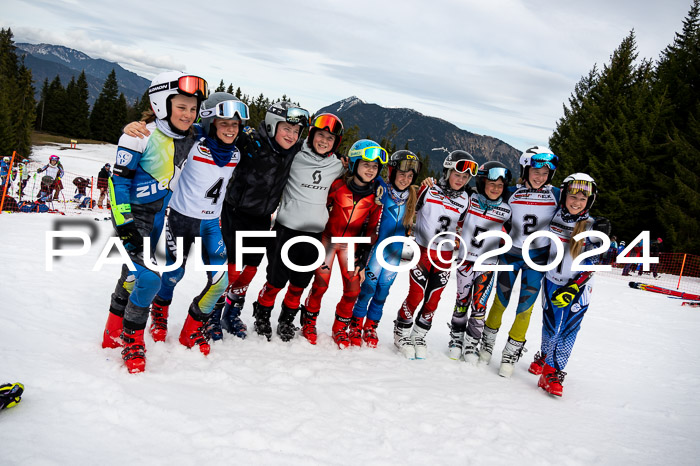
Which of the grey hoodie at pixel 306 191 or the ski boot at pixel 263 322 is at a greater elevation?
the grey hoodie at pixel 306 191

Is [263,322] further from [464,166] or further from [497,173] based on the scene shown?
[497,173]

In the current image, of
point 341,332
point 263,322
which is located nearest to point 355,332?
point 341,332

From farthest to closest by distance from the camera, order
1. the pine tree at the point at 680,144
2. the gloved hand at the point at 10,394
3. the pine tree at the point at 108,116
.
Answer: the pine tree at the point at 108,116 → the pine tree at the point at 680,144 → the gloved hand at the point at 10,394

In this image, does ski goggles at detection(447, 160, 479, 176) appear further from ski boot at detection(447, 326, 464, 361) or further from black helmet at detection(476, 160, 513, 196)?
ski boot at detection(447, 326, 464, 361)

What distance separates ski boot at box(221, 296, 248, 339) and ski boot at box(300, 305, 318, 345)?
0.80 metres

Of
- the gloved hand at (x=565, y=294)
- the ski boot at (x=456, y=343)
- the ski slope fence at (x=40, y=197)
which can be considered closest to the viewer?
the gloved hand at (x=565, y=294)

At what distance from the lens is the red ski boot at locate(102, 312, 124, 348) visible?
4.52m

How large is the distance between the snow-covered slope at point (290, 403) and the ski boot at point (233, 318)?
0.65ft

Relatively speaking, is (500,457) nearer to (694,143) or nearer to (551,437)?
(551,437)

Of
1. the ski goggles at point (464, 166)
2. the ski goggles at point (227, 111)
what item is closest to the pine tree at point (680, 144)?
the ski goggles at point (464, 166)

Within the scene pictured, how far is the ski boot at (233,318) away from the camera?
559 centimetres

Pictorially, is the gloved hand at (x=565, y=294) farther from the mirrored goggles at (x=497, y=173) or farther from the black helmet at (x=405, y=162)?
the black helmet at (x=405, y=162)

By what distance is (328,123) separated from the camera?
5.18 metres

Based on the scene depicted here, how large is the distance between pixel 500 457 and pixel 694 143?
32829 mm
